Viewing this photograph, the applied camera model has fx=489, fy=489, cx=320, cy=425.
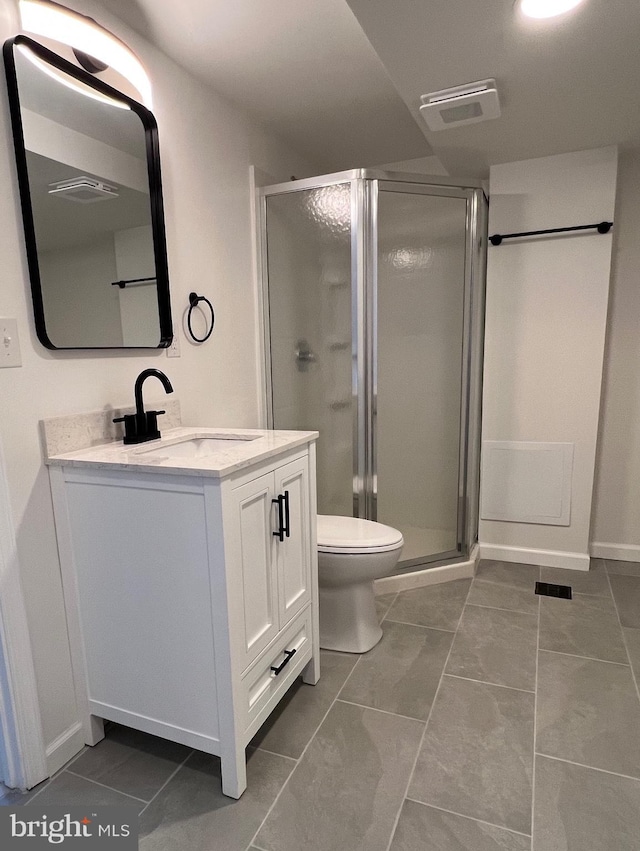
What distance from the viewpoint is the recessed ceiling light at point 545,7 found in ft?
4.15

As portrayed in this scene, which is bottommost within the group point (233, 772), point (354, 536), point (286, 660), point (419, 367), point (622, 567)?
point (622, 567)

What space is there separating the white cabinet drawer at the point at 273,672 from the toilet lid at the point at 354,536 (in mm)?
261

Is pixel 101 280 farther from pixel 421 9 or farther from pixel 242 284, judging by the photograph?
pixel 421 9

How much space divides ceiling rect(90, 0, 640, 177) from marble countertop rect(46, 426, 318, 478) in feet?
3.86

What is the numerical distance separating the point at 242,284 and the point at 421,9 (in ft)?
4.14

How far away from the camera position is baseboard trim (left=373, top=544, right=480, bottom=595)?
2389 mm

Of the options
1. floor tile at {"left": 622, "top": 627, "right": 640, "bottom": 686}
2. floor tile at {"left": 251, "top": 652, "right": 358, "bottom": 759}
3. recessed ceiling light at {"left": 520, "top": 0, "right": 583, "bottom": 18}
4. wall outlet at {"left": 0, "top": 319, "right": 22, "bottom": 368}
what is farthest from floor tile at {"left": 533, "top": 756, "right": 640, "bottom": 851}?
recessed ceiling light at {"left": 520, "top": 0, "right": 583, "bottom": 18}

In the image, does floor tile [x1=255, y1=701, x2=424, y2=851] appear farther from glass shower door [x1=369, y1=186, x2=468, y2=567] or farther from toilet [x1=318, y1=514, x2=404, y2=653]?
glass shower door [x1=369, y1=186, x2=468, y2=567]

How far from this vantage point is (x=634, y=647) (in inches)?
74.7

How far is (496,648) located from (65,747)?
1.51 meters

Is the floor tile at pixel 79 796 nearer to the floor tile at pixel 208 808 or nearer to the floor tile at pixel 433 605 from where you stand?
the floor tile at pixel 208 808

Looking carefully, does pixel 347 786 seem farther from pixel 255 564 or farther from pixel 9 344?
pixel 9 344

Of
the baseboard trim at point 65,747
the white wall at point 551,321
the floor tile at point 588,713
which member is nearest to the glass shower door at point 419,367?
the white wall at point 551,321

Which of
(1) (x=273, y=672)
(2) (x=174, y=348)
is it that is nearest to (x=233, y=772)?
(1) (x=273, y=672)
